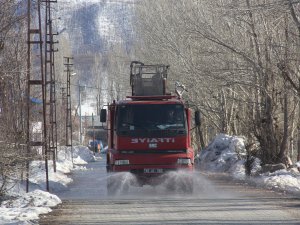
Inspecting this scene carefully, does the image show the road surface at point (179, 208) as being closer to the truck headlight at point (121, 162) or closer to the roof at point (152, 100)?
the truck headlight at point (121, 162)

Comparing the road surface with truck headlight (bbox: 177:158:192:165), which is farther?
truck headlight (bbox: 177:158:192:165)

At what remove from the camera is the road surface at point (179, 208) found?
14.5 meters

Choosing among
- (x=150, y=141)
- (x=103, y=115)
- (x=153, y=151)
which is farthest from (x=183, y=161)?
(x=103, y=115)

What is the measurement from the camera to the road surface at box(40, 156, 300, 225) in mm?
14461

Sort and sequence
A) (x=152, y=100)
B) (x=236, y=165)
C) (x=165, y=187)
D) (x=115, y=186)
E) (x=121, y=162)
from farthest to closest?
(x=236, y=165)
(x=152, y=100)
(x=165, y=187)
(x=115, y=186)
(x=121, y=162)

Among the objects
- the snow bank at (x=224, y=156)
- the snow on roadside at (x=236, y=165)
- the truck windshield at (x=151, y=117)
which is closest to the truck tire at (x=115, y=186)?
the truck windshield at (x=151, y=117)

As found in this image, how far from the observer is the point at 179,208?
16.8m

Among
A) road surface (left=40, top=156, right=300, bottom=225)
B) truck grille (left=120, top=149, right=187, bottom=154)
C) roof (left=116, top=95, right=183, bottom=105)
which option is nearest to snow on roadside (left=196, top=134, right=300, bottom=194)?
road surface (left=40, top=156, right=300, bottom=225)

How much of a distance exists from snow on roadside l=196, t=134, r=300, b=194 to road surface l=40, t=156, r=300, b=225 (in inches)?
56.0

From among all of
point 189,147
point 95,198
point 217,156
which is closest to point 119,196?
point 95,198

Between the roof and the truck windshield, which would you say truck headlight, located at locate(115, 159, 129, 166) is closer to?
the truck windshield

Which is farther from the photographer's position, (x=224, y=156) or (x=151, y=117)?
(x=224, y=156)

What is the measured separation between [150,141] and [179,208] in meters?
4.59

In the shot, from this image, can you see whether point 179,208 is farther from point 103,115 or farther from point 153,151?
point 103,115
